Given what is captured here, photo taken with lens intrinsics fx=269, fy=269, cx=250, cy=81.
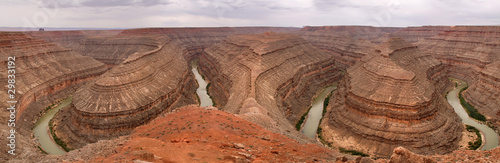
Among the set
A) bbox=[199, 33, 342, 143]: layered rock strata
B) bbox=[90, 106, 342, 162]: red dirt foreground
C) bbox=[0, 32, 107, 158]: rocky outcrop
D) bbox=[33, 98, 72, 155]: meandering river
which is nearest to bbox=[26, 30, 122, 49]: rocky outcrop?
bbox=[0, 32, 107, 158]: rocky outcrop

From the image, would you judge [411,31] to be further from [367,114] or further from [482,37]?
[367,114]

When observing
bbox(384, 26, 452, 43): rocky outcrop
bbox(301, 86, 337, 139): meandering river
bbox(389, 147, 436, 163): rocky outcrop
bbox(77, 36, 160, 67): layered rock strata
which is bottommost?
bbox(301, 86, 337, 139): meandering river

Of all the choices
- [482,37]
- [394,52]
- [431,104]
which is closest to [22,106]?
[431,104]

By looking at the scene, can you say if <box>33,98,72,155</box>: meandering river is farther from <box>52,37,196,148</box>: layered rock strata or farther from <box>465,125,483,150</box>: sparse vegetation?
<box>465,125,483,150</box>: sparse vegetation

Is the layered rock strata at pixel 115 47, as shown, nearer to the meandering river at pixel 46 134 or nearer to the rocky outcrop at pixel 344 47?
the meandering river at pixel 46 134

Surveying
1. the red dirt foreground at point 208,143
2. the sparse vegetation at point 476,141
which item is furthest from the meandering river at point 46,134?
the sparse vegetation at point 476,141
